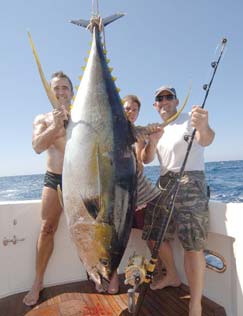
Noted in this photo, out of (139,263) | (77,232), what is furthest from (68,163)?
(139,263)

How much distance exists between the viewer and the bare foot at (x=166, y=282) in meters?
3.07

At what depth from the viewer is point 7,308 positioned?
272cm

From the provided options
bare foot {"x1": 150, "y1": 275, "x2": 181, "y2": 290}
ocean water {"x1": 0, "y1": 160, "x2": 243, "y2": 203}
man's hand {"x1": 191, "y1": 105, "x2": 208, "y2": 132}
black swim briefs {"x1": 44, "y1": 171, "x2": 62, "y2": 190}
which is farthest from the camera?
ocean water {"x1": 0, "y1": 160, "x2": 243, "y2": 203}

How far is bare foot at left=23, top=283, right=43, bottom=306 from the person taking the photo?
2779 millimetres

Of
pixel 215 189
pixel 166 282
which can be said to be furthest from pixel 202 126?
pixel 215 189

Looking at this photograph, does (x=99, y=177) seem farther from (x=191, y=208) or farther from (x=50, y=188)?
(x=50, y=188)

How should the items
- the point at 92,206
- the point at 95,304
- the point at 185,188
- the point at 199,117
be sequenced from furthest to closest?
the point at 95,304 → the point at 185,188 → the point at 199,117 → the point at 92,206

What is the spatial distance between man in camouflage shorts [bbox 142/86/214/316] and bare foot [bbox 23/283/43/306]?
1128 millimetres

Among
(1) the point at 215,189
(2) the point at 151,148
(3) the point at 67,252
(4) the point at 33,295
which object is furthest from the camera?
(1) the point at 215,189

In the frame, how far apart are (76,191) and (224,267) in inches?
70.3

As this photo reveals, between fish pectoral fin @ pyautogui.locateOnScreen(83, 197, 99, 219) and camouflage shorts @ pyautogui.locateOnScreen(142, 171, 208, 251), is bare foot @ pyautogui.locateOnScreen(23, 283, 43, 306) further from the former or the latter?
fish pectoral fin @ pyautogui.locateOnScreen(83, 197, 99, 219)

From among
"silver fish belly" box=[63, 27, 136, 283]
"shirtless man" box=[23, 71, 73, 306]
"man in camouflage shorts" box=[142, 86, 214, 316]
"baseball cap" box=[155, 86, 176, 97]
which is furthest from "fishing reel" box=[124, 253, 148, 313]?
"baseball cap" box=[155, 86, 176, 97]

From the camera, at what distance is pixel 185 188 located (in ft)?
8.36

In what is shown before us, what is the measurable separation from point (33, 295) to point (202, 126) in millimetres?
2172
